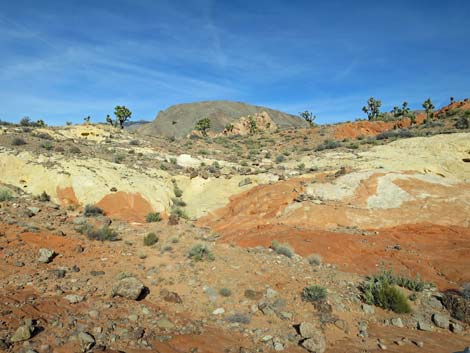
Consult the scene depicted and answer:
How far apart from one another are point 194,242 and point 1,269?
7.29 m

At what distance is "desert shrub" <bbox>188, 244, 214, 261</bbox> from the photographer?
12203mm

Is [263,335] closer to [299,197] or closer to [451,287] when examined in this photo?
[451,287]

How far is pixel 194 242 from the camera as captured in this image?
48.8 ft

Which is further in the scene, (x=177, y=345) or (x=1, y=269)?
(x=1, y=269)

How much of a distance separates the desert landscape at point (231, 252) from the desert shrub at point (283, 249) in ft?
0.18

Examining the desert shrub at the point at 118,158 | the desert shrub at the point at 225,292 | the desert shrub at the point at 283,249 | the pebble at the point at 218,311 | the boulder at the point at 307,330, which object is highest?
the desert shrub at the point at 118,158

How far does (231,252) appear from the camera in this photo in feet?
44.3

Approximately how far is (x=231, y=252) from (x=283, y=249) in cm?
210

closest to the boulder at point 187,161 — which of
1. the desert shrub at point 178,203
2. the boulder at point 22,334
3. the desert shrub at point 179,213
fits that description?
the desert shrub at point 178,203

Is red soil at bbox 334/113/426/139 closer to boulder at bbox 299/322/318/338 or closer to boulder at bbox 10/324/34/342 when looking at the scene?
boulder at bbox 299/322/318/338

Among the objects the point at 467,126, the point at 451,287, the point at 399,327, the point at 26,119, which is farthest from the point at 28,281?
the point at 467,126

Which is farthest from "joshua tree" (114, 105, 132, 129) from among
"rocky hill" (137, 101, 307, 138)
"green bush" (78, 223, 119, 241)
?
"rocky hill" (137, 101, 307, 138)

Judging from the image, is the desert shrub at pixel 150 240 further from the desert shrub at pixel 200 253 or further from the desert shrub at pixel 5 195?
the desert shrub at pixel 5 195

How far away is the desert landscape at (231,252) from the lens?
7.66 metres
